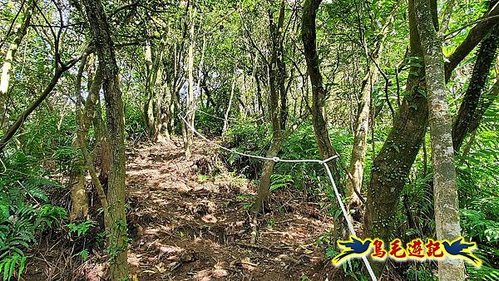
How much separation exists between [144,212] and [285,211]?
2168mm

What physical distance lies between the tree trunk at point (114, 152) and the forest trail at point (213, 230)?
1.05 m

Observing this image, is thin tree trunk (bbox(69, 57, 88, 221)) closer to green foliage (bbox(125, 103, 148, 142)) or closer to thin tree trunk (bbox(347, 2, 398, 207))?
thin tree trunk (bbox(347, 2, 398, 207))

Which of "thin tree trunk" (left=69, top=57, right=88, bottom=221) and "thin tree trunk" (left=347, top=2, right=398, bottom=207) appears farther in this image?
"thin tree trunk" (left=347, top=2, right=398, bottom=207)

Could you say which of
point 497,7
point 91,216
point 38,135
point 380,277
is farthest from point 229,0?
point 380,277

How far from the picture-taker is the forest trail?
3.52 m

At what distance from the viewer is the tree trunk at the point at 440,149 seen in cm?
157

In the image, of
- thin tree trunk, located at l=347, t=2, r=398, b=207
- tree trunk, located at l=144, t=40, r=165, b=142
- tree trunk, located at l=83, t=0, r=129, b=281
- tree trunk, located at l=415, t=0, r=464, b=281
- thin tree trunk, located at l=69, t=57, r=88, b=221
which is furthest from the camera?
tree trunk, located at l=144, t=40, r=165, b=142

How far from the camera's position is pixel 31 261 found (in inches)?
134

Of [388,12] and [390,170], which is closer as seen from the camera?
[390,170]

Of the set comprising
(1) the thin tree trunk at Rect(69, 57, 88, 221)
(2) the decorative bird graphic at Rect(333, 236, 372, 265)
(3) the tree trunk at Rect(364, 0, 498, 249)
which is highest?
(3) the tree trunk at Rect(364, 0, 498, 249)

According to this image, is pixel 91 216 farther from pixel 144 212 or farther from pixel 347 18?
pixel 347 18

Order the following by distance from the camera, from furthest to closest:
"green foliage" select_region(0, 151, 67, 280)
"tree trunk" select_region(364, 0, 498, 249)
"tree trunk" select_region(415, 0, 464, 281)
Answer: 1. "green foliage" select_region(0, 151, 67, 280)
2. "tree trunk" select_region(364, 0, 498, 249)
3. "tree trunk" select_region(415, 0, 464, 281)

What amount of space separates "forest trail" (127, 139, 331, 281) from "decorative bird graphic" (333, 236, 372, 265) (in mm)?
307

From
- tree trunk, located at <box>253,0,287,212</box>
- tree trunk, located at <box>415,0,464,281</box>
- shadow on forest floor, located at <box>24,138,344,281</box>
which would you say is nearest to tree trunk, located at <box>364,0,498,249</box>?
tree trunk, located at <box>415,0,464,281</box>
